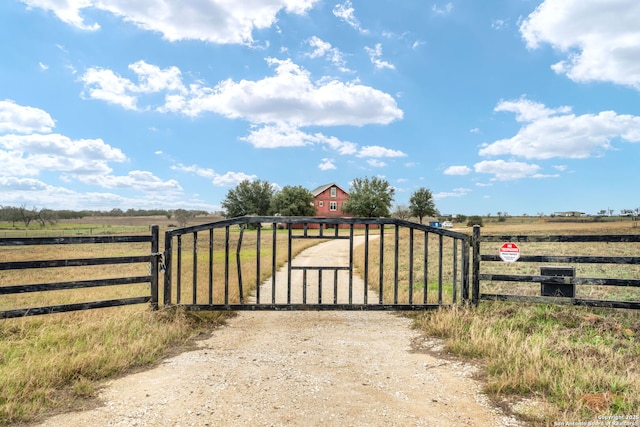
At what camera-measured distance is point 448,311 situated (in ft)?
24.5

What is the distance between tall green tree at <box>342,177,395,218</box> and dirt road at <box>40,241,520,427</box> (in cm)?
6462

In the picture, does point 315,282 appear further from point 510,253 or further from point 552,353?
point 552,353

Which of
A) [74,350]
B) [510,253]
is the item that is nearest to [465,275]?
[510,253]

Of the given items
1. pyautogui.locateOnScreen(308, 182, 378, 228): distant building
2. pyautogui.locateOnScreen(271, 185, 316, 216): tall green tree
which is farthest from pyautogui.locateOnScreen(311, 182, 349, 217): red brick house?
pyautogui.locateOnScreen(271, 185, 316, 216): tall green tree

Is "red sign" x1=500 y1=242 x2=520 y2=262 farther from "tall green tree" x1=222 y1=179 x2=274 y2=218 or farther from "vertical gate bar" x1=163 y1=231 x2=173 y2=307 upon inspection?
"tall green tree" x1=222 y1=179 x2=274 y2=218

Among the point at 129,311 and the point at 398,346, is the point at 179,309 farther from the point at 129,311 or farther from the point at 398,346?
the point at 398,346

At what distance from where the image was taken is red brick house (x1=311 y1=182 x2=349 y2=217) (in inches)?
2899

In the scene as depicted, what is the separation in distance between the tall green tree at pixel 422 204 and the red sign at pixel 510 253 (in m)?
74.6

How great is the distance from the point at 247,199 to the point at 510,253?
7720 cm

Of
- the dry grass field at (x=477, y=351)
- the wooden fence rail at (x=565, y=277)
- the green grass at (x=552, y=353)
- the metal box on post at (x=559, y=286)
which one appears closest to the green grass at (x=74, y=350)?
the dry grass field at (x=477, y=351)

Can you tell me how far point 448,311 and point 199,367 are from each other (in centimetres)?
459

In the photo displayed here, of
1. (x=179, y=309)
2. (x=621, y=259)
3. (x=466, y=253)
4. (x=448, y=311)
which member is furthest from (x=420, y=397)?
(x=621, y=259)

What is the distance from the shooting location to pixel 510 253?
302 inches

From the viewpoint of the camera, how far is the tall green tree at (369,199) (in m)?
70.9
